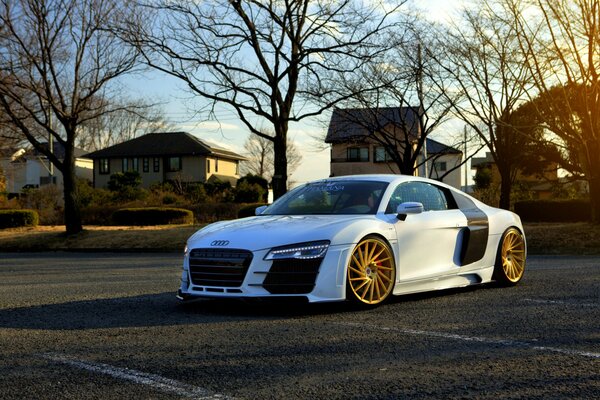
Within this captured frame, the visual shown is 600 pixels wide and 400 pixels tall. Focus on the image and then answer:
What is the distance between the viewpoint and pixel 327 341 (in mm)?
5559

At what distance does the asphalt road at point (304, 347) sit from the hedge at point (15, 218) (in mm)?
21361

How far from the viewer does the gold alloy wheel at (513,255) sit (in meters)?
9.05

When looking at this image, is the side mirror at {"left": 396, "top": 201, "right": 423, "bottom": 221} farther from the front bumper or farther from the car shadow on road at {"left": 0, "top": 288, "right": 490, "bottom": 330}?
the front bumper

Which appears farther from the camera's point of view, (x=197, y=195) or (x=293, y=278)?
(x=197, y=195)

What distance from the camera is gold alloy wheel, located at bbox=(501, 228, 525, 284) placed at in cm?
905

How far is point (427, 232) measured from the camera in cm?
801

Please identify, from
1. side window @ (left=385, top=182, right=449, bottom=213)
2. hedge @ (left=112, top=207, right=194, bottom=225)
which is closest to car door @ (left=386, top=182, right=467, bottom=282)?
side window @ (left=385, top=182, right=449, bottom=213)

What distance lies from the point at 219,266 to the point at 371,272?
152 centimetres

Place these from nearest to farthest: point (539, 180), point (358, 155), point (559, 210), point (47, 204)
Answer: point (559, 210)
point (47, 204)
point (539, 180)
point (358, 155)

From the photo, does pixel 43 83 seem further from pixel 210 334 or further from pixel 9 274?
pixel 210 334

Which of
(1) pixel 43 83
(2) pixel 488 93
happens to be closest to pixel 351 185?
(1) pixel 43 83

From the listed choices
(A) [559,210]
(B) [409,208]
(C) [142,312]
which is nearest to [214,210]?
(A) [559,210]

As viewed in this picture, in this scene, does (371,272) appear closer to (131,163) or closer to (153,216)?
(153,216)

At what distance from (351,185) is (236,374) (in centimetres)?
405
